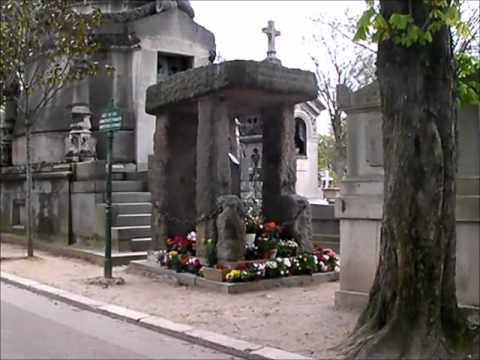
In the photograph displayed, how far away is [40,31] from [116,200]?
159 inches

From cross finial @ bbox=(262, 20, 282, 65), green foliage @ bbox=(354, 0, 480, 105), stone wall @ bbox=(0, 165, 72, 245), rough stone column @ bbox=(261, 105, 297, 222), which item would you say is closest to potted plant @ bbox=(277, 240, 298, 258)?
rough stone column @ bbox=(261, 105, 297, 222)

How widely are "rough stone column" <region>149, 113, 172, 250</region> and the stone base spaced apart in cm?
60

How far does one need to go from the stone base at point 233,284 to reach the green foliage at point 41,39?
5.33 metres

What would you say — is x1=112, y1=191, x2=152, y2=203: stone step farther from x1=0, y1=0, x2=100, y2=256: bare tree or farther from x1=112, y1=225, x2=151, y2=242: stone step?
x1=0, y1=0, x2=100, y2=256: bare tree

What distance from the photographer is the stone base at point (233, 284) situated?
9.85 m

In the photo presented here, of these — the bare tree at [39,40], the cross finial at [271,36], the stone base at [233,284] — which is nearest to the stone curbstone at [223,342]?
the stone base at [233,284]

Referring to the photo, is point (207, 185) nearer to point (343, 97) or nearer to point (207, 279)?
point (207, 279)

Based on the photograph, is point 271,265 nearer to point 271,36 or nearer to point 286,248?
point 286,248

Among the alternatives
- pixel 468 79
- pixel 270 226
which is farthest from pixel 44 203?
pixel 468 79

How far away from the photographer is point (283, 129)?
38.2ft

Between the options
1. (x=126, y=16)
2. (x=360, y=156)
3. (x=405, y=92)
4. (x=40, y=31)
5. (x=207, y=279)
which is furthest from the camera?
(x=126, y=16)

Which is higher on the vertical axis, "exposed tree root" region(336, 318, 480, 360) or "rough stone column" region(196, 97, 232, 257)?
"rough stone column" region(196, 97, 232, 257)

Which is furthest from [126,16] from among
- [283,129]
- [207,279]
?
[207,279]

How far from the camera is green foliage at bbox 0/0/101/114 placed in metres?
14.2
